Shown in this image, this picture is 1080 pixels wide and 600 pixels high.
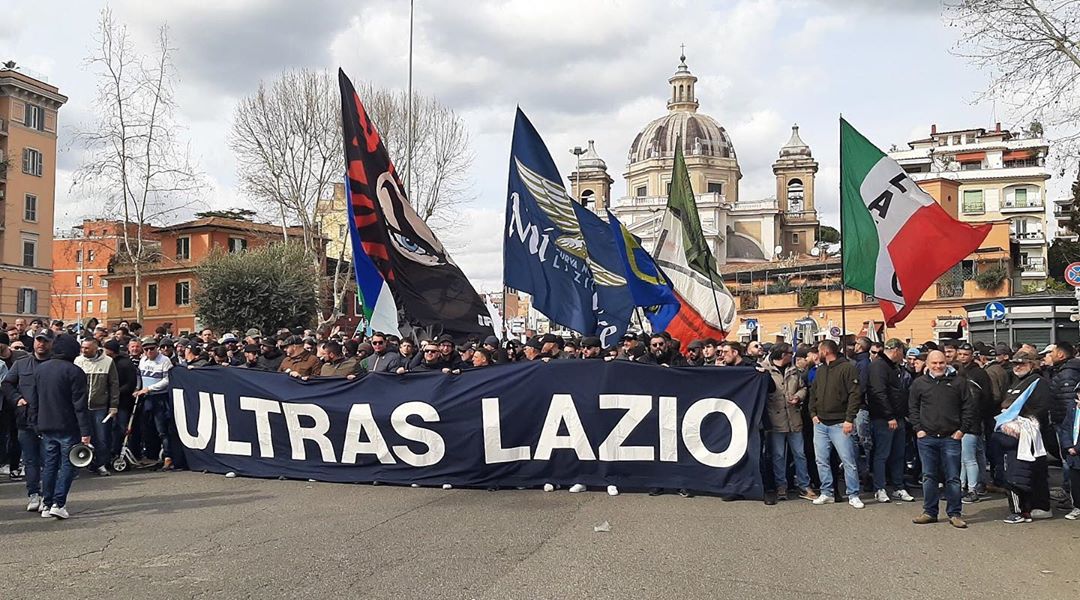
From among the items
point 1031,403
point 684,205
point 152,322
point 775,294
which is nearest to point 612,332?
point 684,205

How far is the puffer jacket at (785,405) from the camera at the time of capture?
9.91 m

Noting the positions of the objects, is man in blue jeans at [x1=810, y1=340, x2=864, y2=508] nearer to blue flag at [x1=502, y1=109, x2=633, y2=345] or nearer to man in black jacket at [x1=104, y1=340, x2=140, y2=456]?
blue flag at [x1=502, y1=109, x2=633, y2=345]

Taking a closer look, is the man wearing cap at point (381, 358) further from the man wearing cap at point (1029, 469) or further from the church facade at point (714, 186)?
the church facade at point (714, 186)

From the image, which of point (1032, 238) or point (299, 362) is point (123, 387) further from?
point (1032, 238)

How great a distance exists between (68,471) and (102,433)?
2998 millimetres

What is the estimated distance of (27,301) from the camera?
190ft

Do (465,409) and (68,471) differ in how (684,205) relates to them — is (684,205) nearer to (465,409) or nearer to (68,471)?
(465,409)

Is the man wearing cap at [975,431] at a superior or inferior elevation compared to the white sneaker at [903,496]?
superior

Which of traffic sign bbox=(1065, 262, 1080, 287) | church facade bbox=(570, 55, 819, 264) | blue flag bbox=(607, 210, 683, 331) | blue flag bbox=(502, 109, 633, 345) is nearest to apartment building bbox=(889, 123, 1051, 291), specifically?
church facade bbox=(570, 55, 819, 264)

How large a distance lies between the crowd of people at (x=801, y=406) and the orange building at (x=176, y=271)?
166 ft

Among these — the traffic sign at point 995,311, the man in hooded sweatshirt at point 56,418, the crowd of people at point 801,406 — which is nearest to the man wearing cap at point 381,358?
the crowd of people at point 801,406

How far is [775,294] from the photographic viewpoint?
5197cm

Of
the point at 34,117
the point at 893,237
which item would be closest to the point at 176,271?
the point at 34,117

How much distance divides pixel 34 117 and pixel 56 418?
5943cm
